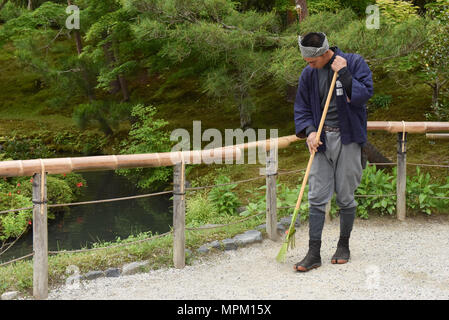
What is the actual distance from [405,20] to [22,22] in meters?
8.36

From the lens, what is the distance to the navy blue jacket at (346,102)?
12.3ft

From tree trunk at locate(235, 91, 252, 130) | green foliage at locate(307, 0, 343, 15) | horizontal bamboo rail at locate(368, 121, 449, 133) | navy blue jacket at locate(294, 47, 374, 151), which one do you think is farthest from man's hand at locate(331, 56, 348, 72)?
tree trunk at locate(235, 91, 252, 130)

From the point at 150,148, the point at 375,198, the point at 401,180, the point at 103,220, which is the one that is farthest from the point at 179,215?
the point at 150,148

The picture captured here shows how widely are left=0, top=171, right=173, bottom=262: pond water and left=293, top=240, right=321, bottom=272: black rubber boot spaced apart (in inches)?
176

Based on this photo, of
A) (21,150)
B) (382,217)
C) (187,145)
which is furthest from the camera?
(21,150)

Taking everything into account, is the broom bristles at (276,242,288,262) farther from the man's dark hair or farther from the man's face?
the man's dark hair

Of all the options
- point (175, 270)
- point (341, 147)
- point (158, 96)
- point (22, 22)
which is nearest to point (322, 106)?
point (341, 147)

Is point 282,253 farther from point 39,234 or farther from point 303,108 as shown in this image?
point 39,234

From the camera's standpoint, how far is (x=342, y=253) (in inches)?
163

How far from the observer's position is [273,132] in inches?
455

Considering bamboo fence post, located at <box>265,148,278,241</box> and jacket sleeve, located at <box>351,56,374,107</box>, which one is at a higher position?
jacket sleeve, located at <box>351,56,374,107</box>

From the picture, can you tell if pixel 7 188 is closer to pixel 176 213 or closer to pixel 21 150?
pixel 21 150

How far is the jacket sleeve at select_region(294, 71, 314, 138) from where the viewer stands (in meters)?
4.00

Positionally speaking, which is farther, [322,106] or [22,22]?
[22,22]
